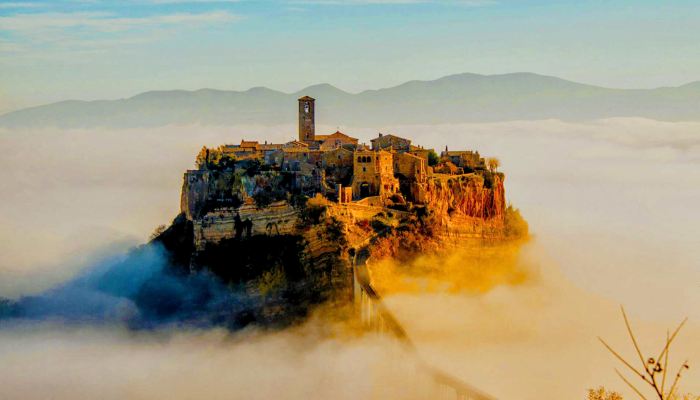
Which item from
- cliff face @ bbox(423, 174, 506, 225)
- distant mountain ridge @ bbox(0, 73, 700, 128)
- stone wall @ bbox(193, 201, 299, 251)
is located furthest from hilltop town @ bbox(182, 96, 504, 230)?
distant mountain ridge @ bbox(0, 73, 700, 128)

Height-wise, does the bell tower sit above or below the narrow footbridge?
above

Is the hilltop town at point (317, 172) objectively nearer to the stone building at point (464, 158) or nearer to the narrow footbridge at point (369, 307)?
the stone building at point (464, 158)

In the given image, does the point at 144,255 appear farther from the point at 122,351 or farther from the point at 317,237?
the point at 317,237

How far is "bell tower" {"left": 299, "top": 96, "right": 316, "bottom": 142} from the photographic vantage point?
5759 cm

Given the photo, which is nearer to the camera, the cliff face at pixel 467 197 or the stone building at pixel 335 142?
the cliff face at pixel 467 197

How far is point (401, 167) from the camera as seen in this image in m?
53.3

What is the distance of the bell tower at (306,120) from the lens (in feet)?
189

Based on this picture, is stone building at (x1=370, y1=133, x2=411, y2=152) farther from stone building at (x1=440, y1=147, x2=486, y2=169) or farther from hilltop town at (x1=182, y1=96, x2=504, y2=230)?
stone building at (x1=440, y1=147, x2=486, y2=169)

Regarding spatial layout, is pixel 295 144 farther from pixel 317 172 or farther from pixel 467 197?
pixel 467 197

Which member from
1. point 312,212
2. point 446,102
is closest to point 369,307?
point 312,212

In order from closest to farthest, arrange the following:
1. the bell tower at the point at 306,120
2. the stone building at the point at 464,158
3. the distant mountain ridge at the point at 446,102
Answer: the bell tower at the point at 306,120
the stone building at the point at 464,158
the distant mountain ridge at the point at 446,102

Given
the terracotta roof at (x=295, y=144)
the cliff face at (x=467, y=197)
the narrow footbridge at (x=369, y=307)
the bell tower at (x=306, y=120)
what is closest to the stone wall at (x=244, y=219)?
the narrow footbridge at (x=369, y=307)

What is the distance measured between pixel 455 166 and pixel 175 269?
14849 millimetres

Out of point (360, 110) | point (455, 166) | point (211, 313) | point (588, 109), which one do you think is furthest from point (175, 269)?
point (588, 109)
